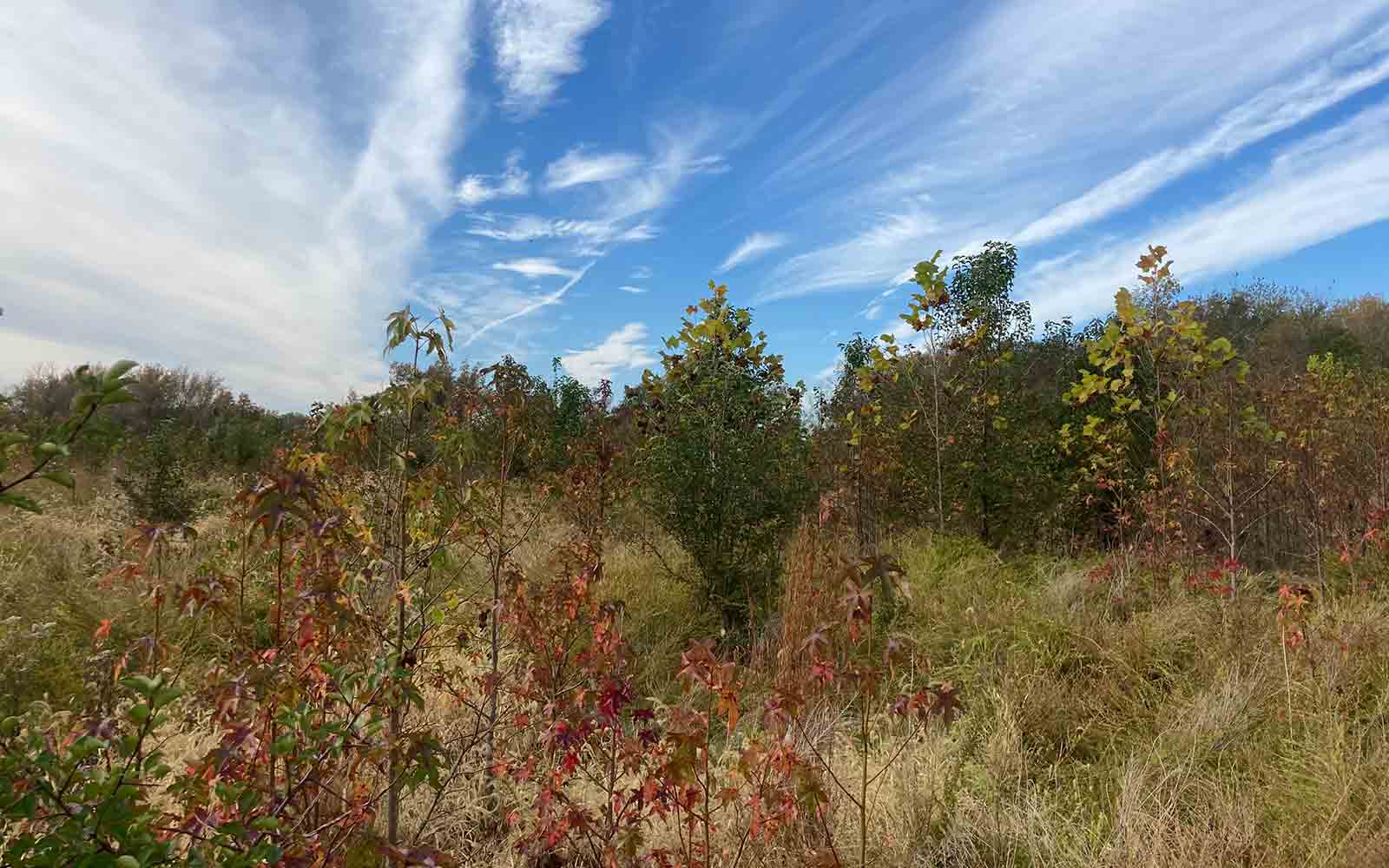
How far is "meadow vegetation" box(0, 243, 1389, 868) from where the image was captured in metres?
1.94

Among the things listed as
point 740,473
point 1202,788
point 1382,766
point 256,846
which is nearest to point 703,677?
point 256,846

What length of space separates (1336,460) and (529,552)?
7.12 m

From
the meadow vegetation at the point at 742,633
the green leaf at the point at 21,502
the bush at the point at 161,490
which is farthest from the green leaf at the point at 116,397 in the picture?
the bush at the point at 161,490

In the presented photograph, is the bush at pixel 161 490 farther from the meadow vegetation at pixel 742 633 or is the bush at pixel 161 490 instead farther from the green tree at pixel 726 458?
the green tree at pixel 726 458

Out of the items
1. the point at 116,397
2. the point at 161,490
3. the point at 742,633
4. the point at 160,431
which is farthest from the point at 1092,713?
the point at 160,431

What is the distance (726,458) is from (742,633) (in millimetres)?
1279

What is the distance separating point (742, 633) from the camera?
561cm

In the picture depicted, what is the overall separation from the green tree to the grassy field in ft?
1.68

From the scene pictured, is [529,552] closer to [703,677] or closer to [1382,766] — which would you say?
[703,677]

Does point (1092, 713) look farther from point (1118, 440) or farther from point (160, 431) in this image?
point (160, 431)

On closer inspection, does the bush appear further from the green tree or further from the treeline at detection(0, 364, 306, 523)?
the green tree

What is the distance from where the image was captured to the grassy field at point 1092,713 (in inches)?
99.1

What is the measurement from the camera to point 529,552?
7195 mm

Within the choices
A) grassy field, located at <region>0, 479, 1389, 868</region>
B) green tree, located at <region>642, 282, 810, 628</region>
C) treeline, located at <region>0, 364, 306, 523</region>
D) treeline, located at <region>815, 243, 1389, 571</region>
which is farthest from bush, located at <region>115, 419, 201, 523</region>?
treeline, located at <region>815, 243, 1389, 571</region>
